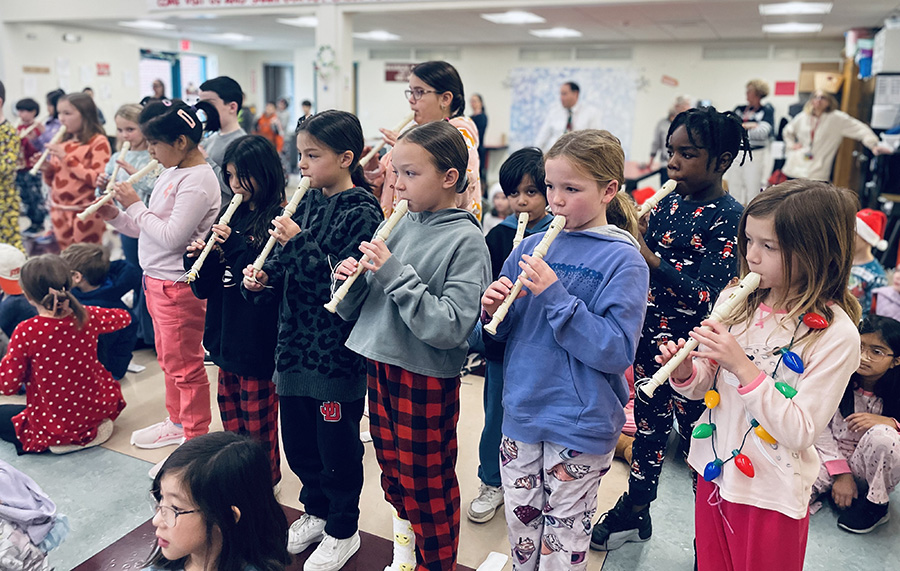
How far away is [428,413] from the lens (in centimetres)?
171

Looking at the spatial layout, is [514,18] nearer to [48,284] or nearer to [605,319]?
[48,284]

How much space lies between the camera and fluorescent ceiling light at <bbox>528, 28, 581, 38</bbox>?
1002 centimetres

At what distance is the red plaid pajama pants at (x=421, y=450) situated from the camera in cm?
171

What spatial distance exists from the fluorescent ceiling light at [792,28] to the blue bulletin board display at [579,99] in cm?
225

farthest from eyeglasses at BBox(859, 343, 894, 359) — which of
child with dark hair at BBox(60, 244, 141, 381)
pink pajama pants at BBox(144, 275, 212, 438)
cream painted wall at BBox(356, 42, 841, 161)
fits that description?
cream painted wall at BBox(356, 42, 841, 161)

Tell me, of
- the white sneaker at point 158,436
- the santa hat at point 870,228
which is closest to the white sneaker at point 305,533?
the white sneaker at point 158,436

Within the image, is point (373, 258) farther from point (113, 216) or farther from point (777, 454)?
point (113, 216)

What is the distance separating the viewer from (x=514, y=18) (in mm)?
8922

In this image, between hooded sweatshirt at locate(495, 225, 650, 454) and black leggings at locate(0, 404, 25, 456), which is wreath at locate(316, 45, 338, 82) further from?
hooded sweatshirt at locate(495, 225, 650, 454)

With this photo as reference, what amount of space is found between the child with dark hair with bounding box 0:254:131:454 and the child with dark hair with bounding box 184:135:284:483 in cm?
78

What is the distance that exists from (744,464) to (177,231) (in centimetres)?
188

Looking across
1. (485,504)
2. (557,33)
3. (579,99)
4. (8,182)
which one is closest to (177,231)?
(485,504)

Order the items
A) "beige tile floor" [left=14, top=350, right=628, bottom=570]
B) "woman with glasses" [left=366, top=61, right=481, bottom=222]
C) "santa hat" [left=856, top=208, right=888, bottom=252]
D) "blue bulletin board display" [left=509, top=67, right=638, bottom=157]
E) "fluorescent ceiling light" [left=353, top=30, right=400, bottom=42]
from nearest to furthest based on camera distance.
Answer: "beige tile floor" [left=14, top=350, right=628, bottom=570] < "woman with glasses" [left=366, top=61, right=481, bottom=222] < "santa hat" [left=856, top=208, right=888, bottom=252] < "fluorescent ceiling light" [left=353, top=30, right=400, bottom=42] < "blue bulletin board display" [left=509, top=67, right=638, bottom=157]

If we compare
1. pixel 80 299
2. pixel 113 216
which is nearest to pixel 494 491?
pixel 113 216
